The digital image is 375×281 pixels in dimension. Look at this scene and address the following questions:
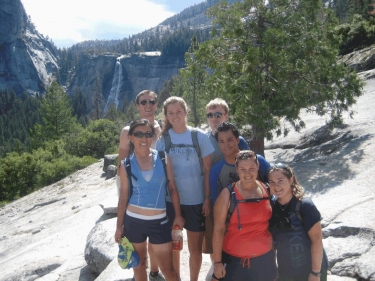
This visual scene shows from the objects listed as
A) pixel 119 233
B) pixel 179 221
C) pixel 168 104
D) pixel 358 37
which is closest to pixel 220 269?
pixel 179 221

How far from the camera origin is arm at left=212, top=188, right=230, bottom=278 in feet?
8.91

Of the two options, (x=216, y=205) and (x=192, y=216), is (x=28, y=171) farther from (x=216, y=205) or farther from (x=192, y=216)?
(x=216, y=205)

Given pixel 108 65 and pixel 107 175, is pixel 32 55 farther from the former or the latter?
pixel 107 175

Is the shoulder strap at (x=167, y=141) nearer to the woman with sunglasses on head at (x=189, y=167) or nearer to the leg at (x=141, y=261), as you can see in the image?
the woman with sunglasses on head at (x=189, y=167)

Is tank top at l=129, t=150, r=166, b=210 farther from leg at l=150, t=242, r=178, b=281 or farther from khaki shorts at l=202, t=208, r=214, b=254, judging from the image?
khaki shorts at l=202, t=208, r=214, b=254

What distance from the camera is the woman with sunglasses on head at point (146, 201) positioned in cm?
318

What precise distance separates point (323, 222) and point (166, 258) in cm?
273

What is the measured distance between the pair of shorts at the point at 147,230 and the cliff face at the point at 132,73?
113 meters

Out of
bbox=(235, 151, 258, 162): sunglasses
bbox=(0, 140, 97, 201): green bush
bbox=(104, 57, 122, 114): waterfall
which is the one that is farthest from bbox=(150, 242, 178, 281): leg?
bbox=(104, 57, 122, 114): waterfall

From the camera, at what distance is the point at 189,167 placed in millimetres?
3342

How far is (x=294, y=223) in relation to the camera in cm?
268

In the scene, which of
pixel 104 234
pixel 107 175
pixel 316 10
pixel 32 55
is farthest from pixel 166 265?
pixel 32 55

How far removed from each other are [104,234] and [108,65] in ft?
432

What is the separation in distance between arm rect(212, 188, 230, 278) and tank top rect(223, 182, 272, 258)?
7 centimetres
